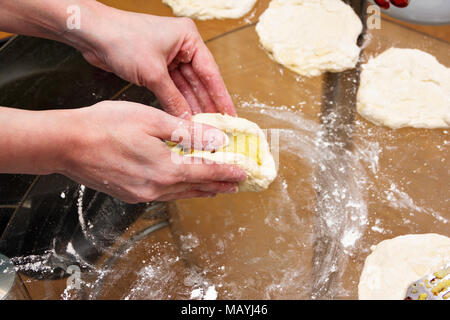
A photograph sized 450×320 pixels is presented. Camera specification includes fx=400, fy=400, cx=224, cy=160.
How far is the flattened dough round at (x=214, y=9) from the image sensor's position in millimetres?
1693

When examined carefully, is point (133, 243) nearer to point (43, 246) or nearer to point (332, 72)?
point (43, 246)

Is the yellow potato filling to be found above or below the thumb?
below

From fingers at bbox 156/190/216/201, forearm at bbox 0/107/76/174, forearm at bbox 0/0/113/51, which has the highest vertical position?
forearm at bbox 0/0/113/51

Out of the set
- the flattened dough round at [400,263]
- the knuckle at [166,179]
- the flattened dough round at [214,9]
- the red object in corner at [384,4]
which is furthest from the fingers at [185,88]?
the red object in corner at [384,4]

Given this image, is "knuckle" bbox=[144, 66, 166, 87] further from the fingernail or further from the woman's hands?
the fingernail

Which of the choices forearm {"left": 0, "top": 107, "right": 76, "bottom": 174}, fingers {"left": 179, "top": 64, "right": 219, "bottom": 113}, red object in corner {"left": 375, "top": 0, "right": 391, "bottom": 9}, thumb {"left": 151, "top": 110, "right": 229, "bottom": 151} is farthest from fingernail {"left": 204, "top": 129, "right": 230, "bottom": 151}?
red object in corner {"left": 375, "top": 0, "right": 391, "bottom": 9}

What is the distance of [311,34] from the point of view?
5.07 feet

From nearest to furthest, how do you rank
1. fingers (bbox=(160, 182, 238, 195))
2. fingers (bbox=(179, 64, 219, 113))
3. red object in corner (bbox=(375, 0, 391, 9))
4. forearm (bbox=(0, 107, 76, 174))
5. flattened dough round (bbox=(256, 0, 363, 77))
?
forearm (bbox=(0, 107, 76, 174))
fingers (bbox=(160, 182, 238, 195))
fingers (bbox=(179, 64, 219, 113))
flattened dough round (bbox=(256, 0, 363, 77))
red object in corner (bbox=(375, 0, 391, 9))

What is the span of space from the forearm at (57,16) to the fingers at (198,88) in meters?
0.28

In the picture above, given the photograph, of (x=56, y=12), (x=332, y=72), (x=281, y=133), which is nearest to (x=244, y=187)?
(x=281, y=133)

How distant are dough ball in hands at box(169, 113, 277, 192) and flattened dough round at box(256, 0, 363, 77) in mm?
444

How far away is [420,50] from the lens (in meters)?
1.52

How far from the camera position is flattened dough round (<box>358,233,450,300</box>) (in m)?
1.07
